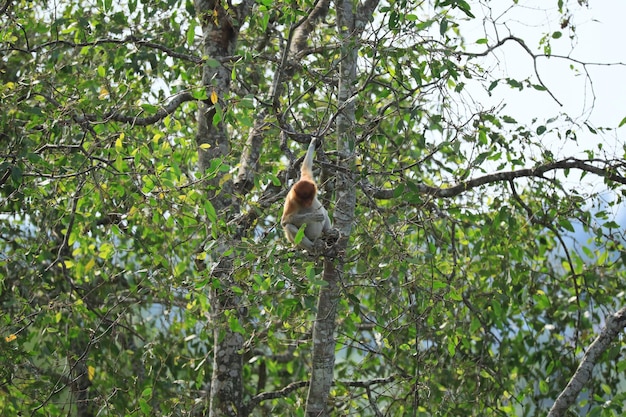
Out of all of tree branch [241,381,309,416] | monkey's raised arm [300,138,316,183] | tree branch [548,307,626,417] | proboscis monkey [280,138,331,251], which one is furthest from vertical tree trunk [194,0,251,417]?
tree branch [548,307,626,417]

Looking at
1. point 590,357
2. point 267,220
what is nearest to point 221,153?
point 267,220

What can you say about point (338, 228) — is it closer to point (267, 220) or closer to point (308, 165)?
point (308, 165)

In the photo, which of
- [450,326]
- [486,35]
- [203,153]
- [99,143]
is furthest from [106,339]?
[486,35]

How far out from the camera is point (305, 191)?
5570mm

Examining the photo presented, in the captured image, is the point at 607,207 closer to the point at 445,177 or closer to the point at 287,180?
the point at 445,177

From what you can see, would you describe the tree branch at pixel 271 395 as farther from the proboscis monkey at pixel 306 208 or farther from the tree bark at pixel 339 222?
the proboscis monkey at pixel 306 208

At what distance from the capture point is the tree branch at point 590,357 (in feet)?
19.7

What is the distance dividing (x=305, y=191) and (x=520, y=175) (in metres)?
2.12

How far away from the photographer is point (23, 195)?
21.1 feet

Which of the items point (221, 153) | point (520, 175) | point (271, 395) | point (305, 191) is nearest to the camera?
point (305, 191)

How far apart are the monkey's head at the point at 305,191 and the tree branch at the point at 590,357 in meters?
2.53

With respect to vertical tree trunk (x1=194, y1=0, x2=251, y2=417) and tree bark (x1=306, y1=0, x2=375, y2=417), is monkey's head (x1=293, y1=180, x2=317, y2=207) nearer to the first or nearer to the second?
tree bark (x1=306, y1=0, x2=375, y2=417)

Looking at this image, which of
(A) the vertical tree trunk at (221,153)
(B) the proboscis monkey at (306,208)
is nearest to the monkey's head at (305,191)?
(B) the proboscis monkey at (306,208)

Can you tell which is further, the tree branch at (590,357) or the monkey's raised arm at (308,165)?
the tree branch at (590,357)
